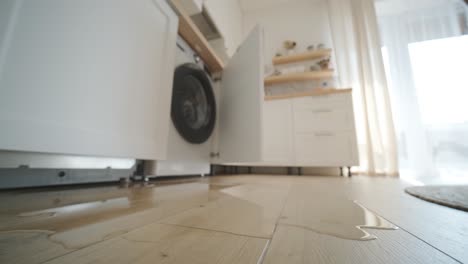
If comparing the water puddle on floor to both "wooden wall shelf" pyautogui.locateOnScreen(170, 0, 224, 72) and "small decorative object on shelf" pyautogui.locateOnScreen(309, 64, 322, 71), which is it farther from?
"small decorative object on shelf" pyautogui.locateOnScreen(309, 64, 322, 71)

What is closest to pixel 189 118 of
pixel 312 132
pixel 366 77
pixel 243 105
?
pixel 243 105

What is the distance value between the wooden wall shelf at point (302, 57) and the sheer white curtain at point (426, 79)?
637 millimetres

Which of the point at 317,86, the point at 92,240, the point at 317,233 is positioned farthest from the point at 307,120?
the point at 92,240

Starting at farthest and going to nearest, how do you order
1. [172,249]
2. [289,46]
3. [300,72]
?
[289,46] < [300,72] < [172,249]

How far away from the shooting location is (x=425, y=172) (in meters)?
1.72

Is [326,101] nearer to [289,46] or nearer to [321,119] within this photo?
[321,119]

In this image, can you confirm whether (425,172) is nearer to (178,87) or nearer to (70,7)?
(178,87)

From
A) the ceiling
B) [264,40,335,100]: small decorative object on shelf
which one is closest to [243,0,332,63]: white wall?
the ceiling

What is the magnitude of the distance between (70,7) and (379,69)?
2.41 m

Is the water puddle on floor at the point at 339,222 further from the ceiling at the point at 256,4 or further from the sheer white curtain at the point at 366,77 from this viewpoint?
the ceiling at the point at 256,4

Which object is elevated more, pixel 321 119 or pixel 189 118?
pixel 321 119

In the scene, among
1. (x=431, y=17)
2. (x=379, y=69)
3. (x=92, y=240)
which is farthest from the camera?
(x=431, y=17)

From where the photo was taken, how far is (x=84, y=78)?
52cm

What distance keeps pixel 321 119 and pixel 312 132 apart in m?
0.15
